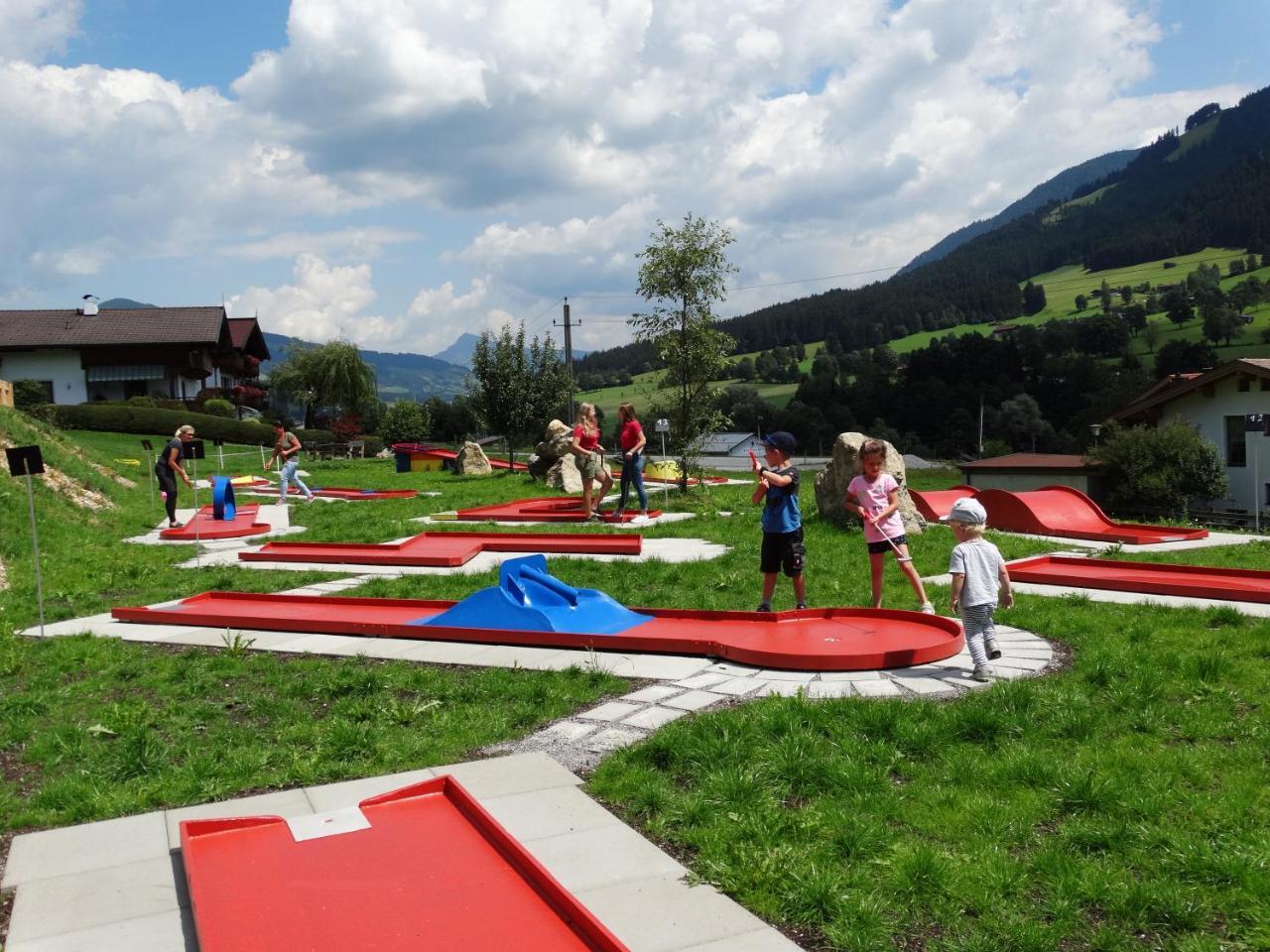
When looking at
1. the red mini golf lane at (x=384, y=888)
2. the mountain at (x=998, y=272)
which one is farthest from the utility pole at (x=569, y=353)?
the mountain at (x=998, y=272)

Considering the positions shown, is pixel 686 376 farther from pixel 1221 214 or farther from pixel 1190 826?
pixel 1221 214

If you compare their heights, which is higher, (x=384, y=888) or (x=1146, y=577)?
(x=384, y=888)

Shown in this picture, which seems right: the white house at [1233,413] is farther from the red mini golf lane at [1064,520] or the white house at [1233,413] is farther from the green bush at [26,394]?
the green bush at [26,394]

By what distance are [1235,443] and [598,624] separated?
4041 cm

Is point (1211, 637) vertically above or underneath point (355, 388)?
underneath

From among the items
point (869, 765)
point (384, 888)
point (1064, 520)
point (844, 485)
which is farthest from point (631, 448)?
point (384, 888)

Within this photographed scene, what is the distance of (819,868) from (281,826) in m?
2.45

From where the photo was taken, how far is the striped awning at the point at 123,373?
2244 inches

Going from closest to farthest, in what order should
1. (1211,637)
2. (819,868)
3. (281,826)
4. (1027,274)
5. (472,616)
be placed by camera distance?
1. (819,868)
2. (281,826)
3. (1211,637)
4. (472,616)
5. (1027,274)

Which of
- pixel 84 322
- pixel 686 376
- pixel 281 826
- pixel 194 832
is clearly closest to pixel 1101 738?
pixel 281 826

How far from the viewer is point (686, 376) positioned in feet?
65.6

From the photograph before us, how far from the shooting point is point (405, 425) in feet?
190

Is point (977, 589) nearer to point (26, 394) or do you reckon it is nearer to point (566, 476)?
point (566, 476)

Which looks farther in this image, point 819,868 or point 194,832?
point 194,832
